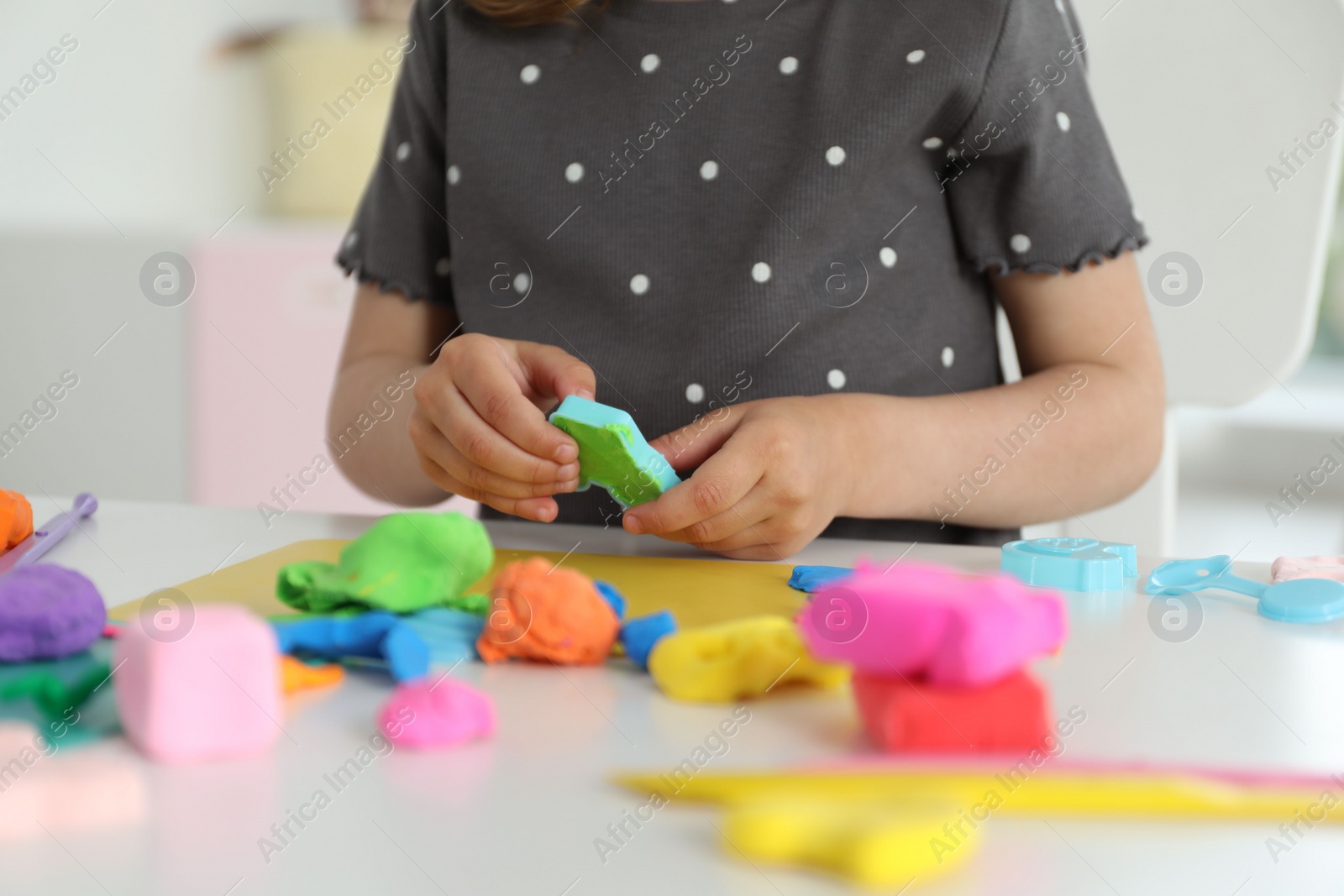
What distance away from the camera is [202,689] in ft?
1.00

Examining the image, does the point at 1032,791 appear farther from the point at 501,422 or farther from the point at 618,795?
the point at 501,422

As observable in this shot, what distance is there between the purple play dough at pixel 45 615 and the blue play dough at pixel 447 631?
0.10 meters

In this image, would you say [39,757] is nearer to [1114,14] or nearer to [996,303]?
[996,303]

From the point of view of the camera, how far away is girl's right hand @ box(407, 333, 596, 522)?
54 cm

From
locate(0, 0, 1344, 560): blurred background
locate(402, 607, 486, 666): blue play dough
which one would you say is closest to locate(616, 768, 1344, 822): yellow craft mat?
locate(402, 607, 486, 666): blue play dough

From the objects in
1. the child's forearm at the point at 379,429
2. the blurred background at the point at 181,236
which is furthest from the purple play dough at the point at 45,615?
the blurred background at the point at 181,236

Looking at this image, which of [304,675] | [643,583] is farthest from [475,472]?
[304,675]

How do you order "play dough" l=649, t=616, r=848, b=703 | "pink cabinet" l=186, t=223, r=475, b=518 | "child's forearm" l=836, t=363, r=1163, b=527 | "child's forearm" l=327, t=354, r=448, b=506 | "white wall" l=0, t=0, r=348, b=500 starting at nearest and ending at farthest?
"play dough" l=649, t=616, r=848, b=703, "child's forearm" l=836, t=363, r=1163, b=527, "child's forearm" l=327, t=354, r=448, b=506, "pink cabinet" l=186, t=223, r=475, b=518, "white wall" l=0, t=0, r=348, b=500

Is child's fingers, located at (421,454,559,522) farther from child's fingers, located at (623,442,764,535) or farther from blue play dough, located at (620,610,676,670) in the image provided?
blue play dough, located at (620,610,676,670)

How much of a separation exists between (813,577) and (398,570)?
170 millimetres

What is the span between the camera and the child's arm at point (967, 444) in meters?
0.54

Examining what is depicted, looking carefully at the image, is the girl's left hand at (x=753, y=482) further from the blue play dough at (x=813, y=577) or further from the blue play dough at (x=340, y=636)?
the blue play dough at (x=340, y=636)

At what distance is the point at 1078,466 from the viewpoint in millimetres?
691

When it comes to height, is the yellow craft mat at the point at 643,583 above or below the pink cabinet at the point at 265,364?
above
